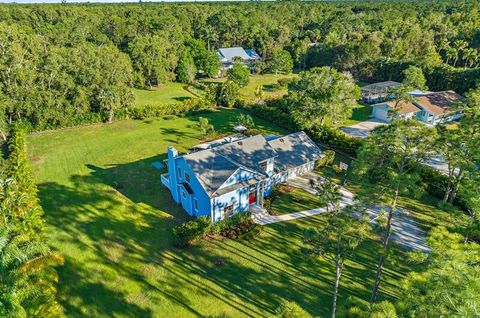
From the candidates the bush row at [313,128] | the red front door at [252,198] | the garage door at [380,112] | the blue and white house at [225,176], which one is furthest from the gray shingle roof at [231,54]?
the red front door at [252,198]

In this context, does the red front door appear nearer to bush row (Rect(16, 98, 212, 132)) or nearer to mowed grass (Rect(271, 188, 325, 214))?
mowed grass (Rect(271, 188, 325, 214))

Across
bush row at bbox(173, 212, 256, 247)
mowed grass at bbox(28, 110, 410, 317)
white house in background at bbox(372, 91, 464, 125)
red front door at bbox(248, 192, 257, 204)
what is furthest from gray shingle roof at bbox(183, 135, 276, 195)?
white house in background at bbox(372, 91, 464, 125)

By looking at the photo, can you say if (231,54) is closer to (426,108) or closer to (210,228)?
(426,108)

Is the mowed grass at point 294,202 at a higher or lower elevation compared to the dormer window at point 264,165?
lower

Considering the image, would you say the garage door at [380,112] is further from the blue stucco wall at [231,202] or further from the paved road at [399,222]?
the blue stucco wall at [231,202]

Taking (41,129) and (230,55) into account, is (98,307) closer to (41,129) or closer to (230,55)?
(41,129)
